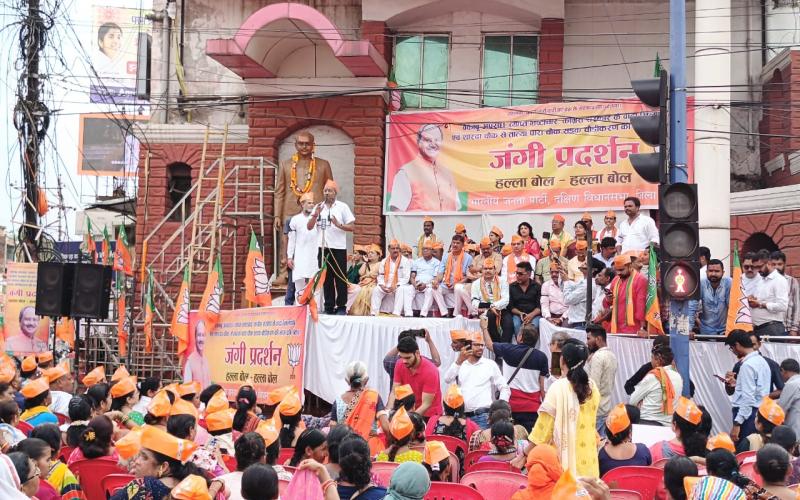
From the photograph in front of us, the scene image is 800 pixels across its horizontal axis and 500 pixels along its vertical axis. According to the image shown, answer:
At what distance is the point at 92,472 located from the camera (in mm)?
7688

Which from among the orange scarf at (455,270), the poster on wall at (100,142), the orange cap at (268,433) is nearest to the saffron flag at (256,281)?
the orange scarf at (455,270)

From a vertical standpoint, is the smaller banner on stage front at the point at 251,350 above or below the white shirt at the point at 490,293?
below

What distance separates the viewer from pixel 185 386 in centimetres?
1064

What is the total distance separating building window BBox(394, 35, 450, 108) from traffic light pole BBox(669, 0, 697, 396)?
10.6m

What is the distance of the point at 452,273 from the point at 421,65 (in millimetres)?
6670

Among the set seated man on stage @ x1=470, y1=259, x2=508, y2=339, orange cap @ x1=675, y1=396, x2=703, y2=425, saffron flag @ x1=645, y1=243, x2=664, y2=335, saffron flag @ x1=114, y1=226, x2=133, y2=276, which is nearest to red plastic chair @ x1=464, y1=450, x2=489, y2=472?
orange cap @ x1=675, y1=396, x2=703, y2=425

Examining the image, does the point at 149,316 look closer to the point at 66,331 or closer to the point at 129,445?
the point at 66,331

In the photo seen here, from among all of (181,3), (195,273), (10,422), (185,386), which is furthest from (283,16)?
(10,422)

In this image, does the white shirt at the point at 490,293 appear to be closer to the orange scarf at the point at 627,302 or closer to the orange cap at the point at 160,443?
the orange scarf at the point at 627,302

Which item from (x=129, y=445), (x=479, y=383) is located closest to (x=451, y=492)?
(x=129, y=445)

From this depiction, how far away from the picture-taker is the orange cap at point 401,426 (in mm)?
7816

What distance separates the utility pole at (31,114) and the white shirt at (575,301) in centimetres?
1513

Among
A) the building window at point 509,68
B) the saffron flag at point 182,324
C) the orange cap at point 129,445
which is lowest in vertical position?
the orange cap at point 129,445

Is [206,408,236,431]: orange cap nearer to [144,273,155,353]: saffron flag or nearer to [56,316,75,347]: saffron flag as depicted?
[144,273,155,353]: saffron flag
